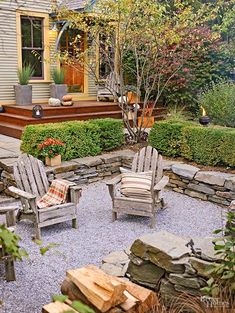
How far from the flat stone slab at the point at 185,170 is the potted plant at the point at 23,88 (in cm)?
482

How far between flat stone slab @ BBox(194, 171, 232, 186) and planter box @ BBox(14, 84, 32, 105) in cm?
528

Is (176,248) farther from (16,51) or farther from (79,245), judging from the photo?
(16,51)

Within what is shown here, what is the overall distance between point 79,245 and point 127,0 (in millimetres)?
4387

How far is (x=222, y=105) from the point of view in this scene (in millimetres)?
7559

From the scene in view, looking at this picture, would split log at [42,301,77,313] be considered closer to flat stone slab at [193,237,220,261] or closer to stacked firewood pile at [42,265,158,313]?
stacked firewood pile at [42,265,158,313]

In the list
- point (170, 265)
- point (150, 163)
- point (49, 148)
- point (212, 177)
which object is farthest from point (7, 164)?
point (170, 265)

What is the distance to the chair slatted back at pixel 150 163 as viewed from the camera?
520 centimetres

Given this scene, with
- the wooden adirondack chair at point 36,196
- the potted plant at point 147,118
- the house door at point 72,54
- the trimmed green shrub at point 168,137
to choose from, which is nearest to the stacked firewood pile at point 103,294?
the wooden adirondack chair at point 36,196

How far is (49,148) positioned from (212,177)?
2.45m

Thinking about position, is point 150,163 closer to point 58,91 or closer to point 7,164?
point 7,164

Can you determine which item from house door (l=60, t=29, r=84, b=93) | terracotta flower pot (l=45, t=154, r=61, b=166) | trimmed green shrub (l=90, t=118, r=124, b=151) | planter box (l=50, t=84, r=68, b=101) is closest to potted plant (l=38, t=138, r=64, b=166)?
terracotta flower pot (l=45, t=154, r=61, b=166)

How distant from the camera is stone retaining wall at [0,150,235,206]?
17.3 ft

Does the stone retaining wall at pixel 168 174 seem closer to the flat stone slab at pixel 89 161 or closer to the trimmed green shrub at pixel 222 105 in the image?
the flat stone slab at pixel 89 161

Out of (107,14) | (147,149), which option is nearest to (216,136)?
(147,149)
